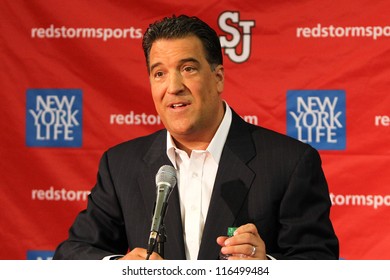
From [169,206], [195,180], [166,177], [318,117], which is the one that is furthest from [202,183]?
[318,117]

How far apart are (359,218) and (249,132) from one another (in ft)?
3.90

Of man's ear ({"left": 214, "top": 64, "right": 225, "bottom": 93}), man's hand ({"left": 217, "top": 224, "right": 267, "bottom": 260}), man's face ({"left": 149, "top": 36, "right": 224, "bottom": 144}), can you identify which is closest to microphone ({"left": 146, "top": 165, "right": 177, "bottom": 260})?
man's hand ({"left": 217, "top": 224, "right": 267, "bottom": 260})

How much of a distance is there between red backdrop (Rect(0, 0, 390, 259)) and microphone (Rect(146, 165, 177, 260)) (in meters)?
1.56

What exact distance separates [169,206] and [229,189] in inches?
7.0

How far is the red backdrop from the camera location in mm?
2996

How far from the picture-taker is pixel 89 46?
3.16m

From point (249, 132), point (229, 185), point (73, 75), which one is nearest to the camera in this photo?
point (229, 185)

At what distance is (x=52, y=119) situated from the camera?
3.23 m

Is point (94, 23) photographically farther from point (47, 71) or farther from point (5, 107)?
point (5, 107)

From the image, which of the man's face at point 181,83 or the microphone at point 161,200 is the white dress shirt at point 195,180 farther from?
the microphone at point 161,200

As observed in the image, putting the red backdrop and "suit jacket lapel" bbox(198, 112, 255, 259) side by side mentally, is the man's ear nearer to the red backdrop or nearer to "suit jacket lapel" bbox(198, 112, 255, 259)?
"suit jacket lapel" bbox(198, 112, 255, 259)

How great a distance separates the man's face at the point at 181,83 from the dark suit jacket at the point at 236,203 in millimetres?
155

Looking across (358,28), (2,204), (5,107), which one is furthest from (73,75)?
(358,28)

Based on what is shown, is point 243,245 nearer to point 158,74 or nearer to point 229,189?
point 229,189
